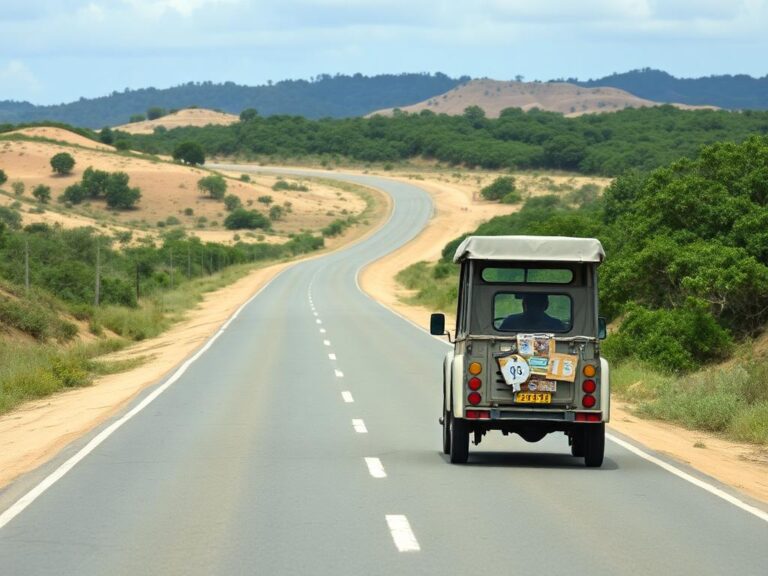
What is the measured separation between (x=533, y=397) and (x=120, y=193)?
398 feet

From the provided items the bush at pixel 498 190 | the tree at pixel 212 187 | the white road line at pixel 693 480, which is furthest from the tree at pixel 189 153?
the white road line at pixel 693 480

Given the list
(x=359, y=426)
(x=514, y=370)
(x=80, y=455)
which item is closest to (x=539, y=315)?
(x=514, y=370)

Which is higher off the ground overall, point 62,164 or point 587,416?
point 587,416

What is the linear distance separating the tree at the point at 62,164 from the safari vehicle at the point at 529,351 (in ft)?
441

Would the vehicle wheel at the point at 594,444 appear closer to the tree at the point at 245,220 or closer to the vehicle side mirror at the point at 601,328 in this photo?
the vehicle side mirror at the point at 601,328

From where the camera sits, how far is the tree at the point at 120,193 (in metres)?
131

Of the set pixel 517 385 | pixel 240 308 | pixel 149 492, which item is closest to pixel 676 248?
pixel 517 385

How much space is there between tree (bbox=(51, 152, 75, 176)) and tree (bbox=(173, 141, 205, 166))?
91.0 ft

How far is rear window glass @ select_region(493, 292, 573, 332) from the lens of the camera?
44.8 ft

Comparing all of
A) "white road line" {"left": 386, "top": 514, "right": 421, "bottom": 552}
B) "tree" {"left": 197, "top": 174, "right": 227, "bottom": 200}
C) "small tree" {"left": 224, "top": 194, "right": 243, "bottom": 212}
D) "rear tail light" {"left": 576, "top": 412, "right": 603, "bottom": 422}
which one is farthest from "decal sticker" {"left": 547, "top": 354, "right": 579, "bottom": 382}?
"tree" {"left": 197, "top": 174, "right": 227, "bottom": 200}

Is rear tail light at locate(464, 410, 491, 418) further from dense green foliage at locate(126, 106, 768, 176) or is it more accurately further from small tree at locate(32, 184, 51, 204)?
dense green foliage at locate(126, 106, 768, 176)

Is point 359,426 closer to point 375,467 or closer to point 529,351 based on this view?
point 375,467

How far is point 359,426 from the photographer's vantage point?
1767 centimetres

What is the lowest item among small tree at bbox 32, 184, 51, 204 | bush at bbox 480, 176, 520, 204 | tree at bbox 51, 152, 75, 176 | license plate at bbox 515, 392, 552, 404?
small tree at bbox 32, 184, 51, 204
